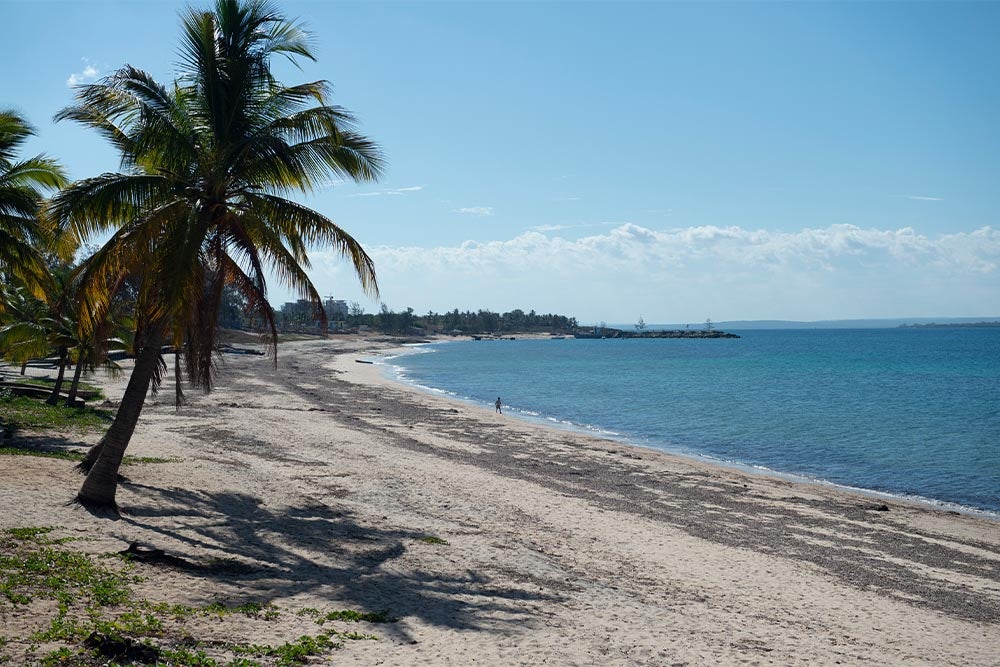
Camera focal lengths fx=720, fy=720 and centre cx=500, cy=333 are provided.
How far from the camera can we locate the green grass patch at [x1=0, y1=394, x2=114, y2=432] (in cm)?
1839

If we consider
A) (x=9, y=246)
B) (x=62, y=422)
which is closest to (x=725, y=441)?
(x=62, y=422)

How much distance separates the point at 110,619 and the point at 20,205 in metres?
11.2

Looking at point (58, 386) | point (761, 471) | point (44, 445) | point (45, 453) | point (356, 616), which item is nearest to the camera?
point (356, 616)

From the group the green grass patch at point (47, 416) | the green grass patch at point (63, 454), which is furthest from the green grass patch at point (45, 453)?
the green grass patch at point (47, 416)

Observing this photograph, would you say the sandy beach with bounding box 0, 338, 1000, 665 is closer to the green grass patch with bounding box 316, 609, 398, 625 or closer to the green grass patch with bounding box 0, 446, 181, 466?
the green grass patch with bounding box 316, 609, 398, 625

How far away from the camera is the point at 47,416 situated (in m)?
20.0

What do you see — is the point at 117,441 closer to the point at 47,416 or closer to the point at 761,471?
the point at 47,416

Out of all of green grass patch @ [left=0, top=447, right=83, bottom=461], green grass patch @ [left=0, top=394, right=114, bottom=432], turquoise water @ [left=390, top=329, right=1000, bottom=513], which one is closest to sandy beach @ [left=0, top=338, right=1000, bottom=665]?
green grass patch @ [left=0, top=447, right=83, bottom=461]

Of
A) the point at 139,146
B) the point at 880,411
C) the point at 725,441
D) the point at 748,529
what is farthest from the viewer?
the point at 880,411

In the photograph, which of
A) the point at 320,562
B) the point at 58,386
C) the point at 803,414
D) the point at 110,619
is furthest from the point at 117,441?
the point at 803,414

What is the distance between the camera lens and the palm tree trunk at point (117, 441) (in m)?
10.9

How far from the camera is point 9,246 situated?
565 inches

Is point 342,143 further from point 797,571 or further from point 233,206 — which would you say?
point 797,571

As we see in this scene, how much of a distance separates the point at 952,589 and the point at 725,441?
20646 millimetres
